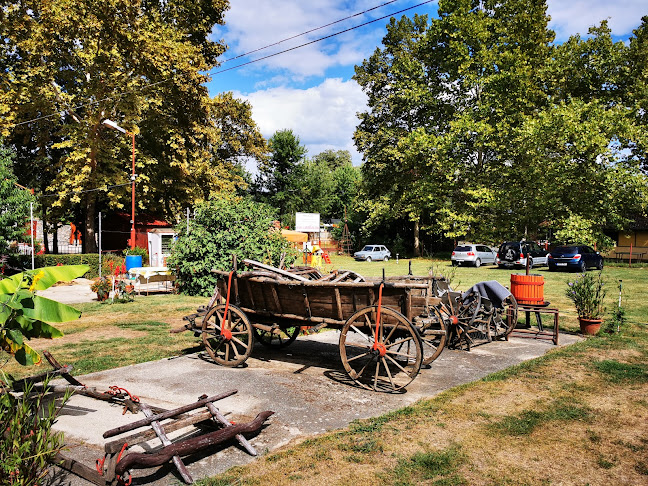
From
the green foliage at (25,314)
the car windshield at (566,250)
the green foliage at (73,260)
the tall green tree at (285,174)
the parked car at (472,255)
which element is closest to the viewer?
the green foliage at (25,314)

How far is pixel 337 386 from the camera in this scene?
6098 mm

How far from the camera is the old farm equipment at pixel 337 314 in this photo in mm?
5793

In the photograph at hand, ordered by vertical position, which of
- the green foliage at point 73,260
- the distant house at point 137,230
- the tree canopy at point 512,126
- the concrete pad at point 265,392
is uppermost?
the tree canopy at point 512,126

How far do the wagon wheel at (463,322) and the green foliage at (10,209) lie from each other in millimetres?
17959

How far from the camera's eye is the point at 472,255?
3212cm

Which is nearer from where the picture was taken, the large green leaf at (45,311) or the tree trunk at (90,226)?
the large green leaf at (45,311)

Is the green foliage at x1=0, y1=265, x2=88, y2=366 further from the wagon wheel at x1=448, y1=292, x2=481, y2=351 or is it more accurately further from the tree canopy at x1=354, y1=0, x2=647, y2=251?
the tree canopy at x1=354, y1=0, x2=647, y2=251

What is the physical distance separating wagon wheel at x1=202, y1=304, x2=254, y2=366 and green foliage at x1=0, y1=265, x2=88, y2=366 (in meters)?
3.34

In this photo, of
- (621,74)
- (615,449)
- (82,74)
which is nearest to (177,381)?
(615,449)

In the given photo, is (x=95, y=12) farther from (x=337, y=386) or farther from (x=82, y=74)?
(x=337, y=386)

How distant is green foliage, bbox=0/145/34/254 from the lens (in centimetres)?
1841

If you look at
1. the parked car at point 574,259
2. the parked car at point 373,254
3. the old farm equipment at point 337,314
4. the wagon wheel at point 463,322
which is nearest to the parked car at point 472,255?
the parked car at point 574,259

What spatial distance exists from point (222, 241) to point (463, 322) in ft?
26.5

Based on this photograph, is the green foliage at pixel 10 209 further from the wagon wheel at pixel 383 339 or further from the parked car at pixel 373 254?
the parked car at pixel 373 254
